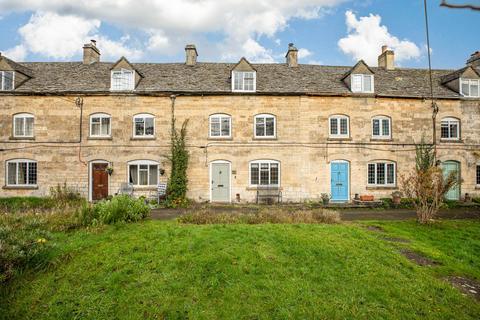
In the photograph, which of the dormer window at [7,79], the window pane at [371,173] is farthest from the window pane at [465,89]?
the dormer window at [7,79]

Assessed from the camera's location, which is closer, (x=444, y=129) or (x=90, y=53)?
(x=444, y=129)

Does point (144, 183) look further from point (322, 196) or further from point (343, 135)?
point (343, 135)

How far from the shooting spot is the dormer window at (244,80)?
61.7 feet

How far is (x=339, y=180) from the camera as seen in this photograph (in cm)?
1864

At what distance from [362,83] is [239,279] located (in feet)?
59.4

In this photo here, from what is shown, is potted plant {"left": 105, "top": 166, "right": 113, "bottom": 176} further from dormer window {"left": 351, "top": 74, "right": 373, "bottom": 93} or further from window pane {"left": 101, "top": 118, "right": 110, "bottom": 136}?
dormer window {"left": 351, "top": 74, "right": 373, "bottom": 93}

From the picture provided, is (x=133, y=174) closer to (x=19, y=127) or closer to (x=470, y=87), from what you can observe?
(x=19, y=127)

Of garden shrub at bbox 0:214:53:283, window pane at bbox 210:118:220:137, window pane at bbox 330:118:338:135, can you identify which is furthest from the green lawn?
window pane at bbox 330:118:338:135

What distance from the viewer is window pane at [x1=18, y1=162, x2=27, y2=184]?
1822 cm

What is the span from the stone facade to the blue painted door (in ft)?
1.30

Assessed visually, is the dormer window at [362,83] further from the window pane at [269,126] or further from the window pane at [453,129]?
→ the window pane at [453,129]

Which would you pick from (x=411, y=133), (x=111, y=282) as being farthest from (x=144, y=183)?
(x=411, y=133)

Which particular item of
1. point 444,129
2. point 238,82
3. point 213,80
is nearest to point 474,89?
point 444,129

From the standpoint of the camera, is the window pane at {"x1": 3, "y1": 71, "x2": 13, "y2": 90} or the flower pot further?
the window pane at {"x1": 3, "y1": 71, "x2": 13, "y2": 90}
